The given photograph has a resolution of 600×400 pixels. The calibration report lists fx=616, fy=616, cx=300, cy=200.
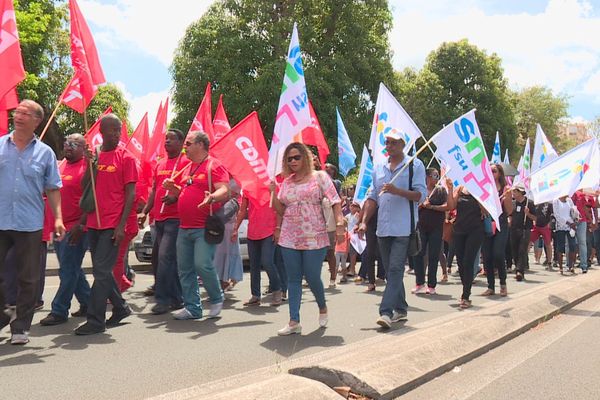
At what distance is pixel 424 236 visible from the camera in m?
9.05

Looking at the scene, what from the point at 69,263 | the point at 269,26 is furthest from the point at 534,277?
the point at 269,26

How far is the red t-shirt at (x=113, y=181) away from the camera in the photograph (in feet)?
18.4

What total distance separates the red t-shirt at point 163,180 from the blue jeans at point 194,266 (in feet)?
1.77

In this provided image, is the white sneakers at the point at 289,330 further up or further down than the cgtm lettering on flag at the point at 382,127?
further down

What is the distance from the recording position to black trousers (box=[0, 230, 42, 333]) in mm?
4895

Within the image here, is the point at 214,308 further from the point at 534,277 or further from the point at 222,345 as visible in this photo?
the point at 534,277

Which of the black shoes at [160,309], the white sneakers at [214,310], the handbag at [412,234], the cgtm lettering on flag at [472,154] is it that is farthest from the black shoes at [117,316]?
the cgtm lettering on flag at [472,154]

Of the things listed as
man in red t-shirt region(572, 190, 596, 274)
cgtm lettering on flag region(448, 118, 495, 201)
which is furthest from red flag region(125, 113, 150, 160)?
man in red t-shirt region(572, 190, 596, 274)

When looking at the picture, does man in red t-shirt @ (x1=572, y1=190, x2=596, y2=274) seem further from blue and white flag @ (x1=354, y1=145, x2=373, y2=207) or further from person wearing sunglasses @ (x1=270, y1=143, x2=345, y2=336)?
person wearing sunglasses @ (x1=270, y1=143, x2=345, y2=336)

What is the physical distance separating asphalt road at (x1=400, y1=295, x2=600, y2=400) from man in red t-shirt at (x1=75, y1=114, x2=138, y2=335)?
9.82 ft

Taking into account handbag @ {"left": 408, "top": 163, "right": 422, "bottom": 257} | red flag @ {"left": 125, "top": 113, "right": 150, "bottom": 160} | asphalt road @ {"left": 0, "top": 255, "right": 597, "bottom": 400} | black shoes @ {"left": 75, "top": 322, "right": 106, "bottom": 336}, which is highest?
red flag @ {"left": 125, "top": 113, "right": 150, "bottom": 160}

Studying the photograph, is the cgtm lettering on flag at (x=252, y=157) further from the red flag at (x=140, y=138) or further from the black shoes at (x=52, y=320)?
the red flag at (x=140, y=138)

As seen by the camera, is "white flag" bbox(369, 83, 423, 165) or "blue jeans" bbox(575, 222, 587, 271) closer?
"white flag" bbox(369, 83, 423, 165)

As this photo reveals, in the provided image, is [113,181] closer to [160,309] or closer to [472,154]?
[160,309]
